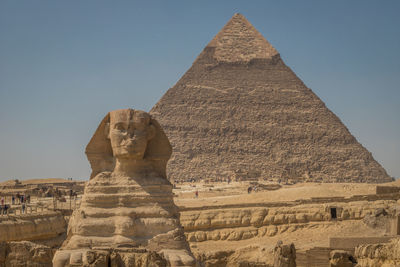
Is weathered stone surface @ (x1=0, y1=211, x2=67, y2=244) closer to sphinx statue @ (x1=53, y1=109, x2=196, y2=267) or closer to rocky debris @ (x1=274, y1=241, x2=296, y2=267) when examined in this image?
sphinx statue @ (x1=53, y1=109, x2=196, y2=267)

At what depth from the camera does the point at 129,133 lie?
29.6 feet

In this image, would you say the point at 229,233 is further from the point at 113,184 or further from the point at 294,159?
the point at 294,159

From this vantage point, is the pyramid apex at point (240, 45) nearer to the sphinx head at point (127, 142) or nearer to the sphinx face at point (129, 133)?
the sphinx head at point (127, 142)

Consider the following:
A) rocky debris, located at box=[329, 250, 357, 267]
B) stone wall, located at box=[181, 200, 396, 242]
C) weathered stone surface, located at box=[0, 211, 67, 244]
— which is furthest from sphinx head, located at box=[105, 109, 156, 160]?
stone wall, located at box=[181, 200, 396, 242]

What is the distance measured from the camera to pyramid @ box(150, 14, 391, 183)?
182 meters

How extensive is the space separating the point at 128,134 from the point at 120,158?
0.92ft

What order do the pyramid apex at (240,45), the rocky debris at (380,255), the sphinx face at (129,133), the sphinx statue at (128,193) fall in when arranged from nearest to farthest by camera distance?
the rocky debris at (380,255), the sphinx statue at (128,193), the sphinx face at (129,133), the pyramid apex at (240,45)

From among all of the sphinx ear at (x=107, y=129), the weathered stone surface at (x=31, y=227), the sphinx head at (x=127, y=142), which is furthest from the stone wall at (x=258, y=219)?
the sphinx ear at (x=107, y=129)

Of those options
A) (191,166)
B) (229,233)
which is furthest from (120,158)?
(191,166)

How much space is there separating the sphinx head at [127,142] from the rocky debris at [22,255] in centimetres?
322

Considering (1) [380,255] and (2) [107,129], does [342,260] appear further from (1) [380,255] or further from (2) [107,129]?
(2) [107,129]

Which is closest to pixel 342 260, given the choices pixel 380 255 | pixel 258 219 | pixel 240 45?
pixel 380 255

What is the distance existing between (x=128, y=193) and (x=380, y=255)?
13.3ft

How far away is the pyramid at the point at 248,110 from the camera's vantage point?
181625 millimetres
